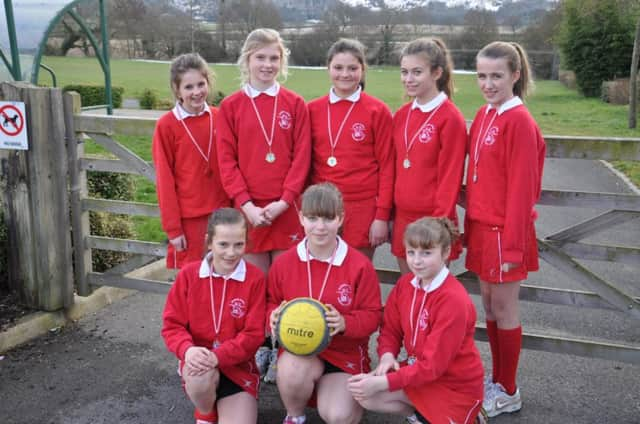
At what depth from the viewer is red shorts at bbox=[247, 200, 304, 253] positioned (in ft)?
12.7

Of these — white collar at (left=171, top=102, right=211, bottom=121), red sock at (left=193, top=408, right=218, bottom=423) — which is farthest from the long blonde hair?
red sock at (left=193, top=408, right=218, bottom=423)

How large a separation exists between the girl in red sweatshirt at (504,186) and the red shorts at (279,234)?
3.27 ft

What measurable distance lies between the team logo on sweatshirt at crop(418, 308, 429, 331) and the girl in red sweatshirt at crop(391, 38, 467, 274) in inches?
19.1

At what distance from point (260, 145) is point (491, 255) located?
1.44m

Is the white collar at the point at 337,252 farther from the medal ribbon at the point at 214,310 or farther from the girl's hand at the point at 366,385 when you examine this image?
the girl's hand at the point at 366,385

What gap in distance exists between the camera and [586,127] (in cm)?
1891

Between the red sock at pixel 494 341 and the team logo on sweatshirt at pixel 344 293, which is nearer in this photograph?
the team logo on sweatshirt at pixel 344 293

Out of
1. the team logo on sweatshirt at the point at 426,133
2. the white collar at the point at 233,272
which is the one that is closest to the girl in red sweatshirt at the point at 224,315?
the white collar at the point at 233,272

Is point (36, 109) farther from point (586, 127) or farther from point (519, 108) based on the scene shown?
point (586, 127)

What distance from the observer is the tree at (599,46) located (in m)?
32.6

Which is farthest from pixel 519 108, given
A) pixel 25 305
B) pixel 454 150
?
pixel 25 305

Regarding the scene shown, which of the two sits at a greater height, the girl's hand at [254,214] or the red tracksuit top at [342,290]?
the girl's hand at [254,214]

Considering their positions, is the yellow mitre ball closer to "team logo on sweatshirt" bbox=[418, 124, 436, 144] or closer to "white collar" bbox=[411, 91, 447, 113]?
"team logo on sweatshirt" bbox=[418, 124, 436, 144]

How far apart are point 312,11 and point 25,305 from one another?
252ft
